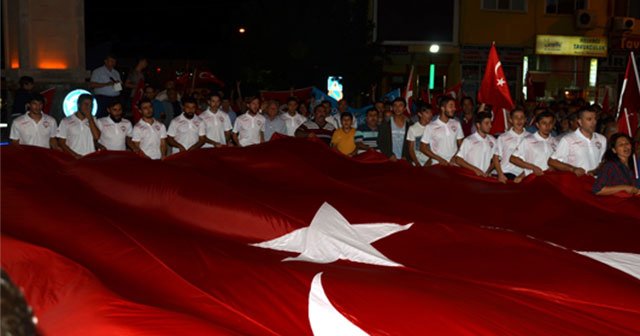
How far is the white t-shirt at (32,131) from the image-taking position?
402 inches

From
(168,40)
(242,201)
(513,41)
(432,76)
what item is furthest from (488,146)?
(168,40)

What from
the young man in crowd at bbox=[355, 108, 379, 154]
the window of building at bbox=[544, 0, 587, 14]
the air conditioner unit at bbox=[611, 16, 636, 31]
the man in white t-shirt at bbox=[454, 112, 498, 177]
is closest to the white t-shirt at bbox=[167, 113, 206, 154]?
the young man in crowd at bbox=[355, 108, 379, 154]

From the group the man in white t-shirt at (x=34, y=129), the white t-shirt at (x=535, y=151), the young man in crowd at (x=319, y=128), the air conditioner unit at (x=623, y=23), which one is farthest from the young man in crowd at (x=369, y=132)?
the air conditioner unit at (x=623, y=23)

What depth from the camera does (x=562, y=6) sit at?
34031mm

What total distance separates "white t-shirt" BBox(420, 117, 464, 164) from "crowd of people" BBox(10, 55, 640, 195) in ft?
0.04

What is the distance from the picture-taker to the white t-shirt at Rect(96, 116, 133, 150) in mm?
10438

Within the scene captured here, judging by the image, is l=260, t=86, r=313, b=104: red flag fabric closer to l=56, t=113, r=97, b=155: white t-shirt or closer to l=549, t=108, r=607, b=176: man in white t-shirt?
l=56, t=113, r=97, b=155: white t-shirt

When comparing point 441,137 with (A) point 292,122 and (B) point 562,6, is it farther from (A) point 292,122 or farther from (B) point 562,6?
(B) point 562,6

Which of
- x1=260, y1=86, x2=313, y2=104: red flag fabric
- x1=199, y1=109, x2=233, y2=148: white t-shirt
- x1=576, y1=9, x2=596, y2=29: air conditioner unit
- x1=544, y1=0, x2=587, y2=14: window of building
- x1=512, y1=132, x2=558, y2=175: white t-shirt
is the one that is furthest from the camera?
x1=544, y1=0, x2=587, y2=14: window of building

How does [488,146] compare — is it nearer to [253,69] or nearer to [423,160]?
[423,160]

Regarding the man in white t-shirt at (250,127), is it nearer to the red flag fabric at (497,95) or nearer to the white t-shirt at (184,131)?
the white t-shirt at (184,131)

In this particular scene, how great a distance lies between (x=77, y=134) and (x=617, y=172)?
6.40m

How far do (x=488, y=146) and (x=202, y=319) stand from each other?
5.88m

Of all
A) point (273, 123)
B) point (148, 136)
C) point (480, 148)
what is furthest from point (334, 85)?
point (480, 148)
